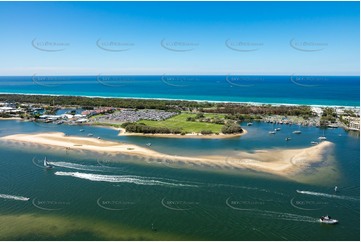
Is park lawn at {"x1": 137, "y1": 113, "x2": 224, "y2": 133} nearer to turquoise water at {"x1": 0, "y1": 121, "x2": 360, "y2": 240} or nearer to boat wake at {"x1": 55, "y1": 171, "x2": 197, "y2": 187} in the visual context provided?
turquoise water at {"x1": 0, "y1": 121, "x2": 360, "y2": 240}

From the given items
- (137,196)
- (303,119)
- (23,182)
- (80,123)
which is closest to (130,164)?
(137,196)

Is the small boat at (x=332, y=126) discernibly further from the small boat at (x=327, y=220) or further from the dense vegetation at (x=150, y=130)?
the small boat at (x=327, y=220)

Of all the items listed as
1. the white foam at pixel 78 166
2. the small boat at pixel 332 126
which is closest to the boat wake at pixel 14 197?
the white foam at pixel 78 166

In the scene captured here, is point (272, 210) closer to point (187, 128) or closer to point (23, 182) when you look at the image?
point (23, 182)

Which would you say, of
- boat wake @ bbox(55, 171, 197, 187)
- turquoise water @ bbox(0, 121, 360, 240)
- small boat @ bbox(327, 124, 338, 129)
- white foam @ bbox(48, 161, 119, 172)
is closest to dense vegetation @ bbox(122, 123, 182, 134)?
turquoise water @ bbox(0, 121, 360, 240)

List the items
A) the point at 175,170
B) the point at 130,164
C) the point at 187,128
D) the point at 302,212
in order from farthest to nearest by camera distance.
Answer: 1. the point at 187,128
2. the point at 130,164
3. the point at 175,170
4. the point at 302,212

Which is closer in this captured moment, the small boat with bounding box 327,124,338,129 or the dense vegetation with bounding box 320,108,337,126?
the small boat with bounding box 327,124,338,129

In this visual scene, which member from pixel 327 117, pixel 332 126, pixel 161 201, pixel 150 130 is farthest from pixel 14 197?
pixel 327 117
